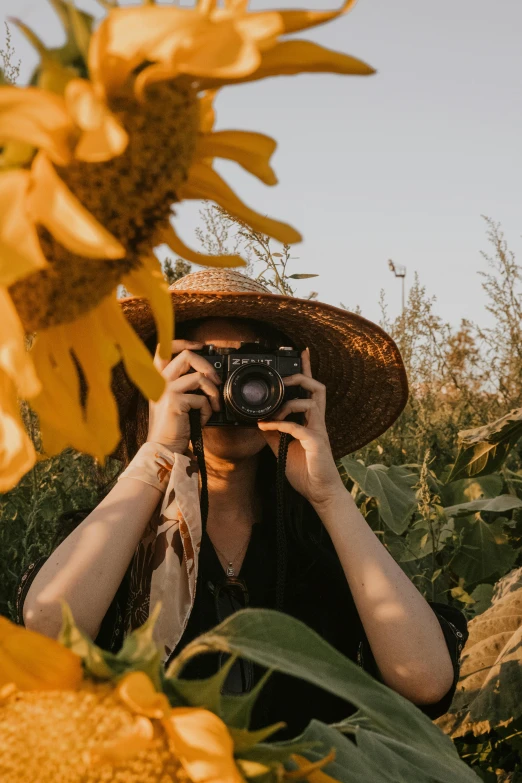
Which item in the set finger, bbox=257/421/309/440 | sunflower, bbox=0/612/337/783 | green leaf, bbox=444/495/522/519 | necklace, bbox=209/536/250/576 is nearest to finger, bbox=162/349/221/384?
finger, bbox=257/421/309/440

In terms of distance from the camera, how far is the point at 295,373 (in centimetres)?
133

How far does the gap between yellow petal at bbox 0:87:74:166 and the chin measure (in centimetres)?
113

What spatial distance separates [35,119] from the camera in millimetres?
233

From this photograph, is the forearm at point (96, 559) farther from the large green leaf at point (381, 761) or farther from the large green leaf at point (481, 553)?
the large green leaf at point (481, 553)

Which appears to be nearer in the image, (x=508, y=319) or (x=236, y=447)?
(x=236, y=447)

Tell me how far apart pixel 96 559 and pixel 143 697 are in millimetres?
970

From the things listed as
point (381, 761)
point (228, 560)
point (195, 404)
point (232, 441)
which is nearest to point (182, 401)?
point (195, 404)

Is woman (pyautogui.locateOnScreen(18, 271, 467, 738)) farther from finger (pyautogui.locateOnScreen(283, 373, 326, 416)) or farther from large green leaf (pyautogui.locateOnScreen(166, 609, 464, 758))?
large green leaf (pyautogui.locateOnScreen(166, 609, 464, 758))

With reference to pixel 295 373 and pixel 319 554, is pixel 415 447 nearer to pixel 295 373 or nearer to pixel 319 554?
pixel 319 554

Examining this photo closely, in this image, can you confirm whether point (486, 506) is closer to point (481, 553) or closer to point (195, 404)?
point (481, 553)

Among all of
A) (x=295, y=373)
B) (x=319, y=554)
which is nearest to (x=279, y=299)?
(x=295, y=373)

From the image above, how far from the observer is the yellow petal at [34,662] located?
0.92 ft

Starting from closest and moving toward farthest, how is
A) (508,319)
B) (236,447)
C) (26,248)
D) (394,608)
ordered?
(26,248) < (394,608) < (236,447) < (508,319)

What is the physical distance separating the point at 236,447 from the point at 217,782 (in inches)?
44.6
